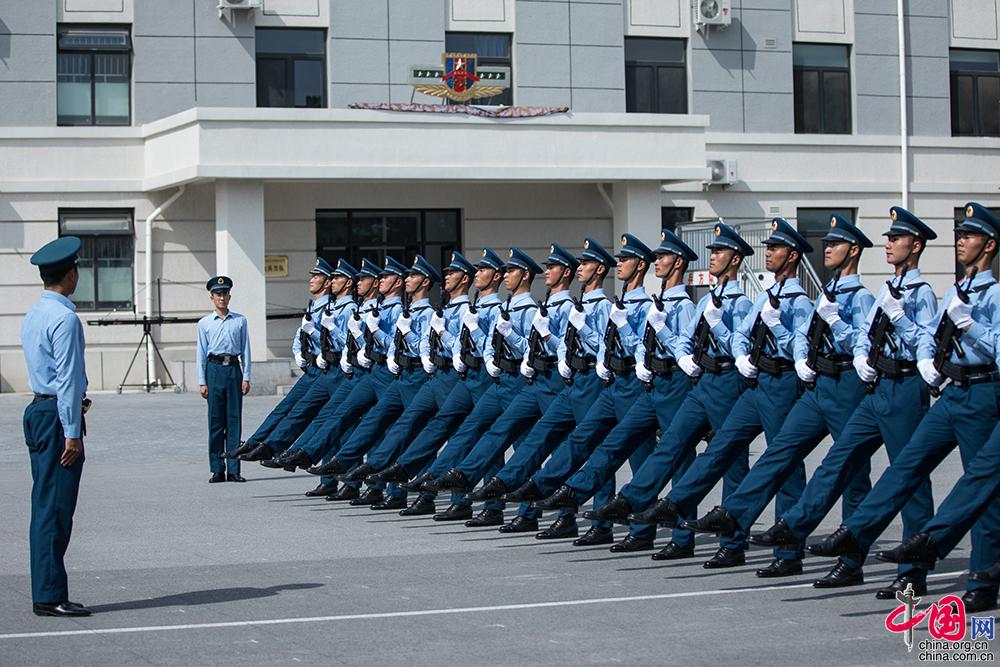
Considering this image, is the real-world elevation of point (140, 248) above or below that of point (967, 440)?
above

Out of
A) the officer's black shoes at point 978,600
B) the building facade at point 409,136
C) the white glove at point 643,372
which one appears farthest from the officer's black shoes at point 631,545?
the building facade at point 409,136

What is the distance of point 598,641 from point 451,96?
22435 millimetres

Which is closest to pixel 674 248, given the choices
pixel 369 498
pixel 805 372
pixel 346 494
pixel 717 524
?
pixel 805 372

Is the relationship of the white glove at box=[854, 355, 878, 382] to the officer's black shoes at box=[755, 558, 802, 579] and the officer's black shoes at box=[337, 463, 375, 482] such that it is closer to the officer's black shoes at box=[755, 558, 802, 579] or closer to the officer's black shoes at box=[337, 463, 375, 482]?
the officer's black shoes at box=[755, 558, 802, 579]

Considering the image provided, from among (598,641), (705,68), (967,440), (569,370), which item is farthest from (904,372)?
(705,68)

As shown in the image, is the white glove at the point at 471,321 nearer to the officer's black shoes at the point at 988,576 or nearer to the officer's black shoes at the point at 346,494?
the officer's black shoes at the point at 346,494

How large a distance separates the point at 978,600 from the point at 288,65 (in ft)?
77.4

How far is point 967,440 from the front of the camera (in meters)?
8.89

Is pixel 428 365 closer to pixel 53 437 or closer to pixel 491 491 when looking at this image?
pixel 491 491

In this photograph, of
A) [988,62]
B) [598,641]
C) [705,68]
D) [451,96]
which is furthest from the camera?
[988,62]

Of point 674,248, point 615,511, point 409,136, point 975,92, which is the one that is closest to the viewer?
point 615,511

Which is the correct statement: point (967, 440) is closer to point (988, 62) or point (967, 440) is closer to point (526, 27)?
point (526, 27)

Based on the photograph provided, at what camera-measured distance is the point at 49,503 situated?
9.09 metres

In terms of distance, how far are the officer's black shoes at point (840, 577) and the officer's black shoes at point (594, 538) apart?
7.98 feet
